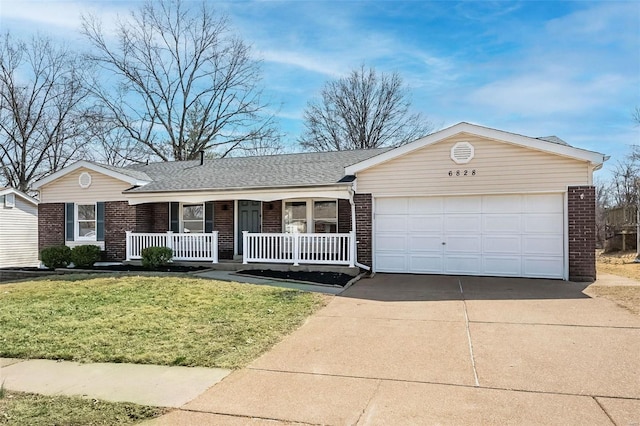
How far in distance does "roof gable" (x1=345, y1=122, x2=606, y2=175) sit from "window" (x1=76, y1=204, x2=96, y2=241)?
1035cm

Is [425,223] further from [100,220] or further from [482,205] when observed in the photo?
[100,220]

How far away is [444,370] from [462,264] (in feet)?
25.1

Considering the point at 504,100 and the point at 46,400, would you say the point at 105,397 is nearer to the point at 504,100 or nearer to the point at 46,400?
the point at 46,400

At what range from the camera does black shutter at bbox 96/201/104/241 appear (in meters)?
16.2

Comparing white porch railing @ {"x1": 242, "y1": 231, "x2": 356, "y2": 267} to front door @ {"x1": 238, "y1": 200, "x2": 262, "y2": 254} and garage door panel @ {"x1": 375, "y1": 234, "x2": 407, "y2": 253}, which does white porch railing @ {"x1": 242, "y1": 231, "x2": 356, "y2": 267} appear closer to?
garage door panel @ {"x1": 375, "y1": 234, "x2": 407, "y2": 253}

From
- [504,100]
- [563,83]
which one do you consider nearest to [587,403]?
[563,83]

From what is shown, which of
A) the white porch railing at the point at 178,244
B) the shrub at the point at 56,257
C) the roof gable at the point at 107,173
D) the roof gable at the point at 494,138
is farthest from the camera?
the roof gable at the point at 107,173

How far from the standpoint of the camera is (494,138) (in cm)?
1137

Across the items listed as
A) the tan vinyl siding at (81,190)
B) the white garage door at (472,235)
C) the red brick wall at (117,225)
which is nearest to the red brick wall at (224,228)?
the red brick wall at (117,225)

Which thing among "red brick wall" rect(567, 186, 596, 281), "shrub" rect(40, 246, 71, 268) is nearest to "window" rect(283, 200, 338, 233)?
"red brick wall" rect(567, 186, 596, 281)

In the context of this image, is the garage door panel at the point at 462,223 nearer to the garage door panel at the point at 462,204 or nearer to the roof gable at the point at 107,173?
the garage door panel at the point at 462,204

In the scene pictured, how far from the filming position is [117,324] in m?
6.95

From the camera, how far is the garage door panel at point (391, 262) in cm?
1247

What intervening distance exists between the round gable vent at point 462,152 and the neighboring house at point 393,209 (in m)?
0.03
